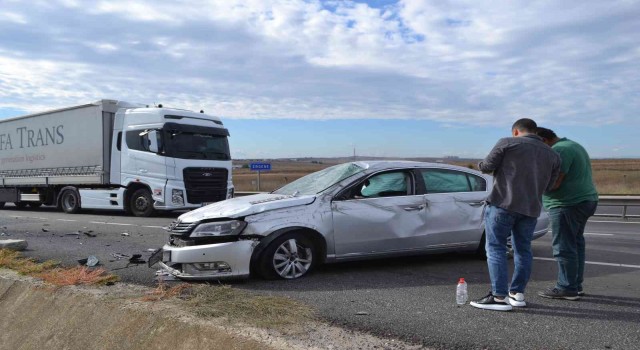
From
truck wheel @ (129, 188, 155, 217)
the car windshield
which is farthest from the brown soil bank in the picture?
truck wheel @ (129, 188, 155, 217)

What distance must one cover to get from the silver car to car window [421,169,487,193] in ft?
0.05

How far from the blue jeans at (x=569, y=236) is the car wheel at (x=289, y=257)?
2533 mm

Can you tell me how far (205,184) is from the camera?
15.0 metres

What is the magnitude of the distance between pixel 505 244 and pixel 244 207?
2.70m

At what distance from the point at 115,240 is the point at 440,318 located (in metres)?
7.05

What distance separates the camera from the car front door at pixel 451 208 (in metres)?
6.62

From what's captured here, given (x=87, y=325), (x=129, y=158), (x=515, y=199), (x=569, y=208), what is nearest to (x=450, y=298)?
(x=515, y=199)

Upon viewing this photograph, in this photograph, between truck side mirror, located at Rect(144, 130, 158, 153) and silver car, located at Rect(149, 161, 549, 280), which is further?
truck side mirror, located at Rect(144, 130, 158, 153)

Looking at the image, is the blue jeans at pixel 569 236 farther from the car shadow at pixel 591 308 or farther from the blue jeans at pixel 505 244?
the blue jeans at pixel 505 244

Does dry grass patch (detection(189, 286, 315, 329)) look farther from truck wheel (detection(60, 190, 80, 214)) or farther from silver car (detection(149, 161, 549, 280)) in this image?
truck wheel (detection(60, 190, 80, 214))

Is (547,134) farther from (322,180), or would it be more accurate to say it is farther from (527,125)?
(322,180)

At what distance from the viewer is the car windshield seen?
21.1ft

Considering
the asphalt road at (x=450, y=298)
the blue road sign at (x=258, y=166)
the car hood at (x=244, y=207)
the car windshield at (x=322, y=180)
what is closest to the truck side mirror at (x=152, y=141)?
the asphalt road at (x=450, y=298)

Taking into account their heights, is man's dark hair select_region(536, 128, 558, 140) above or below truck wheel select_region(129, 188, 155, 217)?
above
